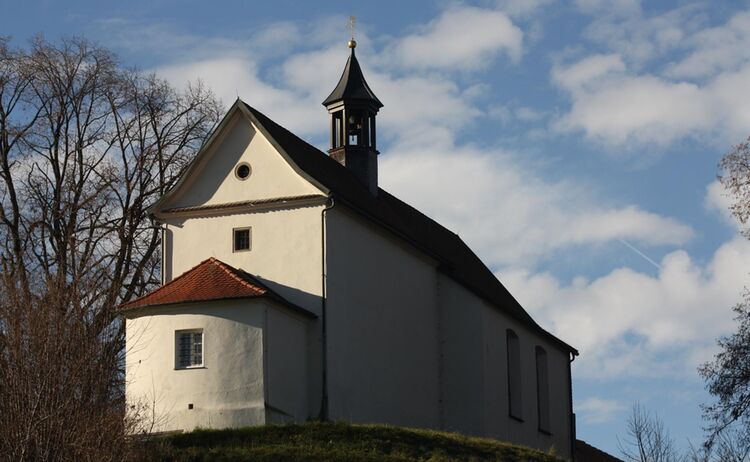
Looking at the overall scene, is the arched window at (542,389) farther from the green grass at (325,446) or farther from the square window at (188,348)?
the square window at (188,348)

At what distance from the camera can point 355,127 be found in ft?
153

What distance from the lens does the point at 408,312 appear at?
4341 centimetres

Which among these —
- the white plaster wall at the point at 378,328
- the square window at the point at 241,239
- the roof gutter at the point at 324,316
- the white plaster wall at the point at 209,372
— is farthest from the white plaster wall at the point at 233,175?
the white plaster wall at the point at 209,372

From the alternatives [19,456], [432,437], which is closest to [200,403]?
[432,437]

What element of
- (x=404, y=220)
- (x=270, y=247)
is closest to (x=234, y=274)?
(x=270, y=247)

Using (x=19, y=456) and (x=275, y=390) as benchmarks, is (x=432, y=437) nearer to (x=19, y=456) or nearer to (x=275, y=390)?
(x=275, y=390)

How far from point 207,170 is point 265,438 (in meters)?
Result: 9.05

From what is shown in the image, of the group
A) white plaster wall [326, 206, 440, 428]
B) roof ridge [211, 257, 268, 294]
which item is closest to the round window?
roof ridge [211, 257, 268, 294]

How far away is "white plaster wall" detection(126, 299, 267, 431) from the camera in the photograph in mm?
36188

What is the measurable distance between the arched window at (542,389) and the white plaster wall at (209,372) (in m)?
16.5

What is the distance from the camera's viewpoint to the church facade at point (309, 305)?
120 feet

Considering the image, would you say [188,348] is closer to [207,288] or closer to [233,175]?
[207,288]

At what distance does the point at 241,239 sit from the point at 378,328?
4.68 metres

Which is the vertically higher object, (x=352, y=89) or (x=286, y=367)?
(x=352, y=89)
